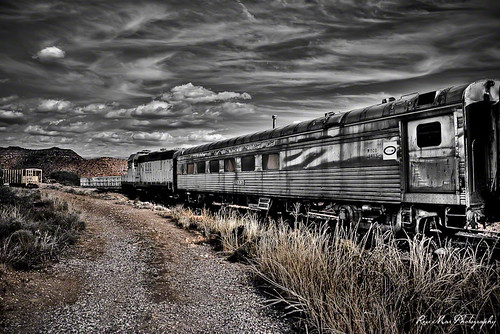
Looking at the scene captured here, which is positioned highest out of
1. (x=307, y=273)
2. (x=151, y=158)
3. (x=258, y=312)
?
→ (x=151, y=158)

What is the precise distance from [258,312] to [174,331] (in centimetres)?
108

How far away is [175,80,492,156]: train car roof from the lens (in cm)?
737

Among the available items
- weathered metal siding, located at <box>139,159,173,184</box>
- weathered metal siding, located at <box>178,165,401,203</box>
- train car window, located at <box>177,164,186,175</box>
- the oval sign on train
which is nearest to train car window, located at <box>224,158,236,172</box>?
weathered metal siding, located at <box>178,165,401,203</box>

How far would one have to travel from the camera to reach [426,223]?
801 centimetres

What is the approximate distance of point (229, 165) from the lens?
15617 mm

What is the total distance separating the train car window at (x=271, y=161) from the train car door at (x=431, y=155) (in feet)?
16.4

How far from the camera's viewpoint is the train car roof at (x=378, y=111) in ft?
24.2

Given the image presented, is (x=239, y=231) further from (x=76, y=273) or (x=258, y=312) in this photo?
(x=258, y=312)

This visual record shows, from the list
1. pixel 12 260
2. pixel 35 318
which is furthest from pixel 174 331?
pixel 12 260

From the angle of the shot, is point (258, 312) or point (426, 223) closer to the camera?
point (258, 312)

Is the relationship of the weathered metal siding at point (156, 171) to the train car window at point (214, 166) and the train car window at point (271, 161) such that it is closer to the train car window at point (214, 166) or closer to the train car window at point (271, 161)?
the train car window at point (214, 166)

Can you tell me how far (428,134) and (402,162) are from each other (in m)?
0.76

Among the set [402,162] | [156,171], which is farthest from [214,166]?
[402,162]

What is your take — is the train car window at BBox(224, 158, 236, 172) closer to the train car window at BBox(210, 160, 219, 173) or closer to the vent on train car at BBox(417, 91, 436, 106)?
the train car window at BBox(210, 160, 219, 173)
